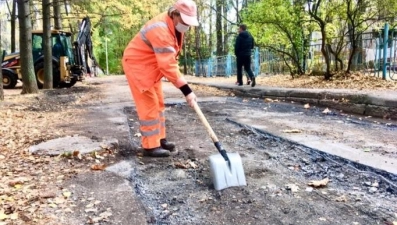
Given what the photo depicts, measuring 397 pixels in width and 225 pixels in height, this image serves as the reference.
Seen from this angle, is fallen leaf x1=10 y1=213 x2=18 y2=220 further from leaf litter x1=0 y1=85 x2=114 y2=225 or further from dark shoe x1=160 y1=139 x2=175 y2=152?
dark shoe x1=160 y1=139 x2=175 y2=152

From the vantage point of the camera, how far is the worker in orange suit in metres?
3.45

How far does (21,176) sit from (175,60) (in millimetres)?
1668

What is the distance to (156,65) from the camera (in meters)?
3.76

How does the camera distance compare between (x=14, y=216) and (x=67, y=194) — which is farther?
(x=67, y=194)

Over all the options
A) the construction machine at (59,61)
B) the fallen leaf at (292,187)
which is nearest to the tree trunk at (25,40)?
the construction machine at (59,61)

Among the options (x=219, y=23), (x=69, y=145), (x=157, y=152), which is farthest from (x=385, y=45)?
(x=219, y=23)

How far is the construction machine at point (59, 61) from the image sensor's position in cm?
1493

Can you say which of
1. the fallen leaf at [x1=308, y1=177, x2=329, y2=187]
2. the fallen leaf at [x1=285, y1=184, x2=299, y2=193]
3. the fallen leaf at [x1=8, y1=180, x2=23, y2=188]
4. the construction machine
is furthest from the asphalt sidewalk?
the construction machine

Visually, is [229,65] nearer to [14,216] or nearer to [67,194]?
[67,194]

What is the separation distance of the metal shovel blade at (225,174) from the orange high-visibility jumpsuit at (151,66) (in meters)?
0.90

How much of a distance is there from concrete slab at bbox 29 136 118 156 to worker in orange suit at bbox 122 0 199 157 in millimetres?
561

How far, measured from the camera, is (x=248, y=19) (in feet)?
40.2

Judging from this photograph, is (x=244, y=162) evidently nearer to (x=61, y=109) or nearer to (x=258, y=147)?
(x=258, y=147)

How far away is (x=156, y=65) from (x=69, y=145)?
131 cm
